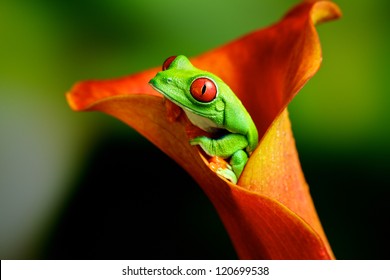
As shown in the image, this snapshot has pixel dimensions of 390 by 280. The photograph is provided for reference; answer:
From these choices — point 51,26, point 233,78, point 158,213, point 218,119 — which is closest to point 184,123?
point 218,119

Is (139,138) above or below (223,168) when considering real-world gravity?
above

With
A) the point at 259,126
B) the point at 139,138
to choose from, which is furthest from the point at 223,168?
the point at 139,138

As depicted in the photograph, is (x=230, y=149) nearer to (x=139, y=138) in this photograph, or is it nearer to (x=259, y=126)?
(x=259, y=126)

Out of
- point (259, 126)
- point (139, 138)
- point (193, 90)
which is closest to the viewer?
point (193, 90)

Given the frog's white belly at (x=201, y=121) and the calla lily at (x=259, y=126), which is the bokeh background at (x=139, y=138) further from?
the frog's white belly at (x=201, y=121)

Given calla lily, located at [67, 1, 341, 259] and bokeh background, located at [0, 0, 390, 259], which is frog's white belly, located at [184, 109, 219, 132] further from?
bokeh background, located at [0, 0, 390, 259]

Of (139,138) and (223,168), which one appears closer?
(223,168)

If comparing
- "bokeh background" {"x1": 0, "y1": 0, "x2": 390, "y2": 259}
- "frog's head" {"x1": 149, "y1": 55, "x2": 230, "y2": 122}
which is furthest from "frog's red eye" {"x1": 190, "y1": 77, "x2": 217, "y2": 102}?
"bokeh background" {"x1": 0, "y1": 0, "x2": 390, "y2": 259}

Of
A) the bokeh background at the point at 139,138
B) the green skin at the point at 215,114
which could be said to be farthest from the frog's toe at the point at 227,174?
the bokeh background at the point at 139,138
